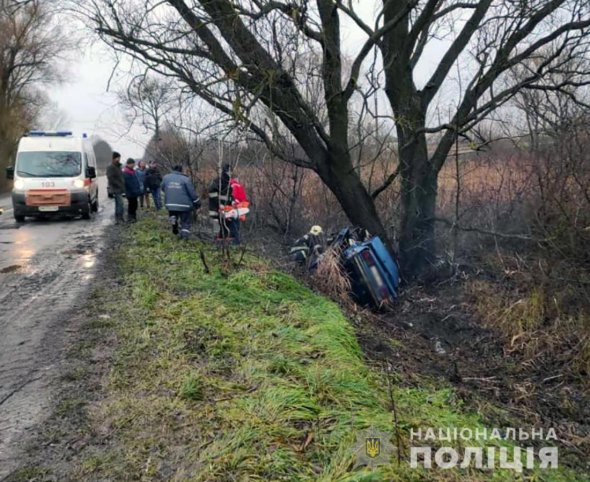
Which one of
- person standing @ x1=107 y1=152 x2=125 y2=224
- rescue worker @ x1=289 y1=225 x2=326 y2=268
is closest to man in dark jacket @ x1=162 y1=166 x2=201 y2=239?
rescue worker @ x1=289 y1=225 x2=326 y2=268

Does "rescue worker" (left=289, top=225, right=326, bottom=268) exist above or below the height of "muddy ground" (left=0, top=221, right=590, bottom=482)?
above

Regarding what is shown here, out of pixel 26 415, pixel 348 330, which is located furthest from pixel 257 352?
pixel 26 415

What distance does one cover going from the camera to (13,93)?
124ft

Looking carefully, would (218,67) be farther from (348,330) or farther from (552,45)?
(552,45)

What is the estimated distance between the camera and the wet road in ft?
12.5

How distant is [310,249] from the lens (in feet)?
30.9

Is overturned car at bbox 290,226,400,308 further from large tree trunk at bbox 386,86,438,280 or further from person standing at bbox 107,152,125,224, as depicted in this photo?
person standing at bbox 107,152,125,224

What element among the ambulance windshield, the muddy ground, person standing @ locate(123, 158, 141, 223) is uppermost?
the ambulance windshield

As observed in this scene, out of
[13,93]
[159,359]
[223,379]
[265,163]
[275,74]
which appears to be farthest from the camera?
[13,93]

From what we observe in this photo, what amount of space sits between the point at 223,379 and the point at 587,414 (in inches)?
144

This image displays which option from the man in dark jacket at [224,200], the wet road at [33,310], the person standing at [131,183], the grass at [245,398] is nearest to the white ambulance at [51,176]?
the wet road at [33,310]

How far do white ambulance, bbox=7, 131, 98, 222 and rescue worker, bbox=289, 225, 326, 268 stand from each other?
7783 mm

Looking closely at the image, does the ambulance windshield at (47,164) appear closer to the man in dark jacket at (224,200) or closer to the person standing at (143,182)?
the person standing at (143,182)

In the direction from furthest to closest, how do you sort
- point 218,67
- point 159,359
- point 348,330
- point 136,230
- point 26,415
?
point 136,230 < point 218,67 < point 348,330 < point 159,359 < point 26,415
